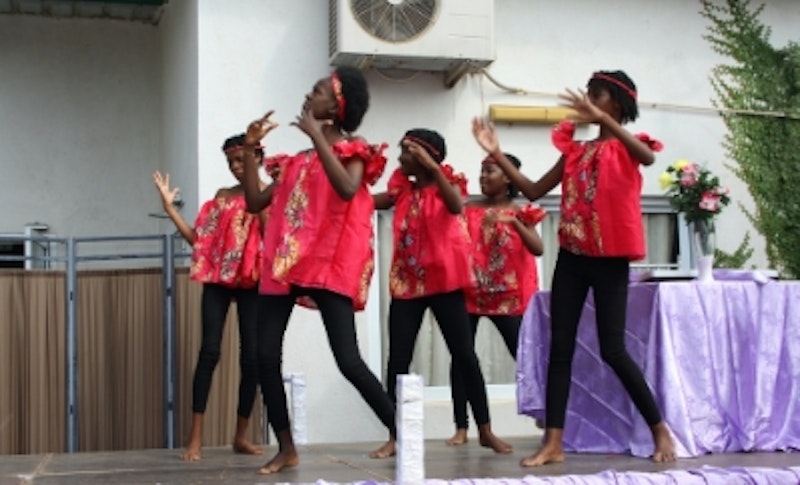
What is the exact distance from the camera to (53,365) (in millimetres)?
8266

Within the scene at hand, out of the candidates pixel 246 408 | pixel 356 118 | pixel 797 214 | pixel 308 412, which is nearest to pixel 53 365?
pixel 308 412

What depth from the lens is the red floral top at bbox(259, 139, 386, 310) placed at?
4.96 m

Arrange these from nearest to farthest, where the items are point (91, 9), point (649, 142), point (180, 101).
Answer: point (649, 142), point (180, 101), point (91, 9)

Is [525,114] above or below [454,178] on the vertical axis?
above

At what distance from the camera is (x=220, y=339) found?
6.12m

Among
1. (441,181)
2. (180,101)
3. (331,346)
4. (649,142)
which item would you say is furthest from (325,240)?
(180,101)

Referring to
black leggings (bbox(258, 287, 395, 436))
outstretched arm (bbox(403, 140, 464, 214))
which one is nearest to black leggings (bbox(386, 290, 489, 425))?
outstretched arm (bbox(403, 140, 464, 214))

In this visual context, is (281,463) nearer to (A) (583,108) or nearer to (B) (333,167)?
(B) (333,167)

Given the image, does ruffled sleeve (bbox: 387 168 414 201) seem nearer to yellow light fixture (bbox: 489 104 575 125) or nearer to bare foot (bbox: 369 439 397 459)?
bare foot (bbox: 369 439 397 459)

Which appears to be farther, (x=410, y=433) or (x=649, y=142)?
(x=649, y=142)

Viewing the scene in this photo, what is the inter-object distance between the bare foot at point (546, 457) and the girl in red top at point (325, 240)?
0.65m

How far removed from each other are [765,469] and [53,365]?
17.0 feet

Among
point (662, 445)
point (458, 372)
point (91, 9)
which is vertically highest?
point (91, 9)

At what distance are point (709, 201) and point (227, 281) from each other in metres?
2.73
